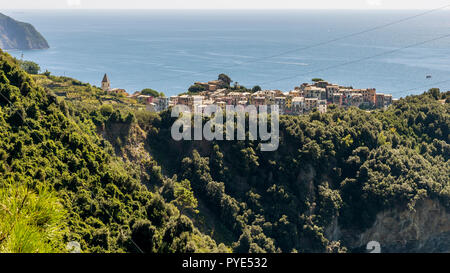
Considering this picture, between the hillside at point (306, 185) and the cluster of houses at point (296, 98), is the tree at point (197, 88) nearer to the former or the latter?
the cluster of houses at point (296, 98)

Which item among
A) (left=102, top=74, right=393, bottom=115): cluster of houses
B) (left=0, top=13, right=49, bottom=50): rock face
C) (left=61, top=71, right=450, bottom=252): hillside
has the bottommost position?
(left=61, top=71, right=450, bottom=252): hillside

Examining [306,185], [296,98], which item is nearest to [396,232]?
[306,185]

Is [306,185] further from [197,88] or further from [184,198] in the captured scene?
[197,88]

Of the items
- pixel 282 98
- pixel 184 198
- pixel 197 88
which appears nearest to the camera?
pixel 184 198

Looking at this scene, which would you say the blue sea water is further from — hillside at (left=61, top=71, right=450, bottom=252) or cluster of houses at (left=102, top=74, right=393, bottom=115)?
hillside at (left=61, top=71, right=450, bottom=252)

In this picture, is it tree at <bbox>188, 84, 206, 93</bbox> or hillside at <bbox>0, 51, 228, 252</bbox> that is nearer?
hillside at <bbox>0, 51, 228, 252</bbox>

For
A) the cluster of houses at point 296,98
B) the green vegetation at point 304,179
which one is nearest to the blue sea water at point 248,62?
the cluster of houses at point 296,98

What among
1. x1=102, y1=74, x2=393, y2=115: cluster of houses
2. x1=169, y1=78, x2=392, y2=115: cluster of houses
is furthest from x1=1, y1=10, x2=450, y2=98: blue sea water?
x1=102, y1=74, x2=393, y2=115: cluster of houses

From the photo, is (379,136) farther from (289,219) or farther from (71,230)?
(71,230)
